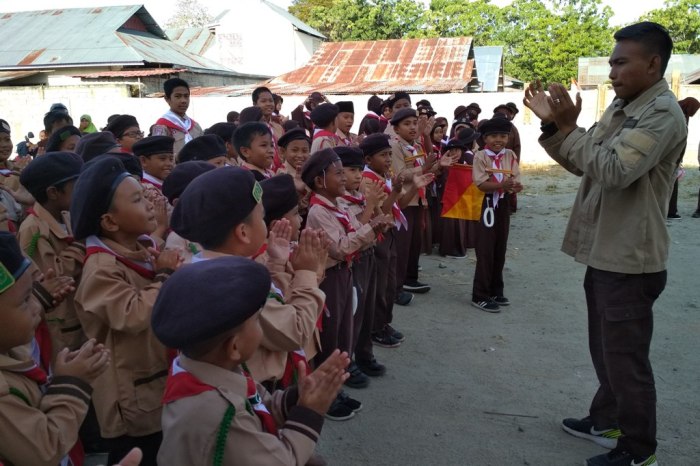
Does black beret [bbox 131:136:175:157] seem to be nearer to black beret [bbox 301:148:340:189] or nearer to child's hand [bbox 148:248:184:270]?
black beret [bbox 301:148:340:189]

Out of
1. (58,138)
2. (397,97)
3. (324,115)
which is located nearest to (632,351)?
(324,115)

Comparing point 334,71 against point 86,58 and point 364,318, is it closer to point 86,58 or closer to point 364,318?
point 86,58

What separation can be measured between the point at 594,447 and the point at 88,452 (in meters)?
2.92

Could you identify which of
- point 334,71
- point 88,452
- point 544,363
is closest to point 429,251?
point 544,363

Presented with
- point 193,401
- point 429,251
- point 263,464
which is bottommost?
point 429,251

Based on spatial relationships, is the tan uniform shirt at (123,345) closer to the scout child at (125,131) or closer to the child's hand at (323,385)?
the child's hand at (323,385)

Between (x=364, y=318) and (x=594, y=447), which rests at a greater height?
(x=364, y=318)

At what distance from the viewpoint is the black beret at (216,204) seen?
2.13 metres

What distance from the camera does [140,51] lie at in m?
22.2

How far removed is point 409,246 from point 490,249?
83 centimetres

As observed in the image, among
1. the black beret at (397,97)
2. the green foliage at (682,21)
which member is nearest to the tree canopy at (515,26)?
the green foliage at (682,21)

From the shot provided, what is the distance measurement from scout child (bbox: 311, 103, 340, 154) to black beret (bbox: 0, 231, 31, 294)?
4.68 meters

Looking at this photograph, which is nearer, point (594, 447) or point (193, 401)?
point (193, 401)

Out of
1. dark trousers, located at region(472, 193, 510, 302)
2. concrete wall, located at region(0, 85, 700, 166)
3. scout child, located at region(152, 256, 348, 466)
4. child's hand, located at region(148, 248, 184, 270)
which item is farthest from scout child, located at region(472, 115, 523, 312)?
concrete wall, located at region(0, 85, 700, 166)
